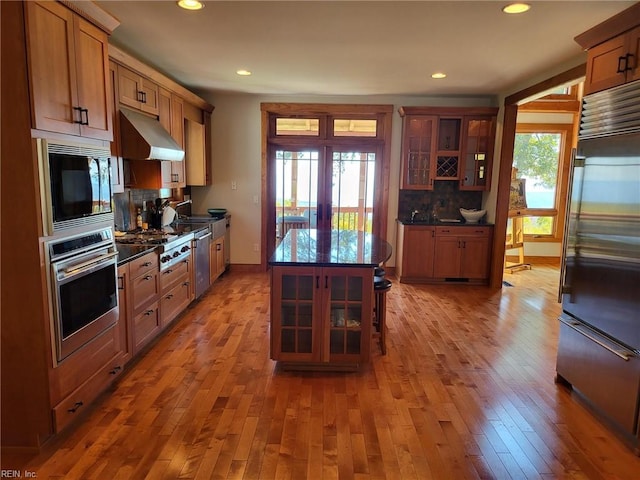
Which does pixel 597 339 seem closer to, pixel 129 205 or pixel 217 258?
pixel 129 205

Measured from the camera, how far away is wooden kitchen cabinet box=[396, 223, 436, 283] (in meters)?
5.56

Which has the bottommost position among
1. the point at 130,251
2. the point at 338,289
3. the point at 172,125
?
the point at 338,289

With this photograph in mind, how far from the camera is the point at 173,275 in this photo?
12.4 feet

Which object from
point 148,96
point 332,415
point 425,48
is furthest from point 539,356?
point 148,96

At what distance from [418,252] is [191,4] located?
160 inches

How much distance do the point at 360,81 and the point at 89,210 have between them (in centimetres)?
356

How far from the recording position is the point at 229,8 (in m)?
2.73

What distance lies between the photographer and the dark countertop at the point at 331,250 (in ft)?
9.24

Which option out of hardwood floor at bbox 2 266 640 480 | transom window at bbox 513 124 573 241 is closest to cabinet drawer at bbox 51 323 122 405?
hardwood floor at bbox 2 266 640 480

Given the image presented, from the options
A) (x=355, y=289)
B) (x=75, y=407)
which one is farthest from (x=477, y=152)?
(x=75, y=407)

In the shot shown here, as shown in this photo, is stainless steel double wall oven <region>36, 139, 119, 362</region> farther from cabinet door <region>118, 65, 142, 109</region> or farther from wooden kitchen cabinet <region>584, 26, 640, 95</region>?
wooden kitchen cabinet <region>584, 26, 640, 95</region>

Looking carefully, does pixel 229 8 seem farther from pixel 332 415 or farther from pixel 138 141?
pixel 332 415

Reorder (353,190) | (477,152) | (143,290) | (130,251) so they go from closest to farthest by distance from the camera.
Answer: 1. (130,251)
2. (143,290)
3. (477,152)
4. (353,190)

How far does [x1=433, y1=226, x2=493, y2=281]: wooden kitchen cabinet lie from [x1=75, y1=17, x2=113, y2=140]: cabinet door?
4300 millimetres
